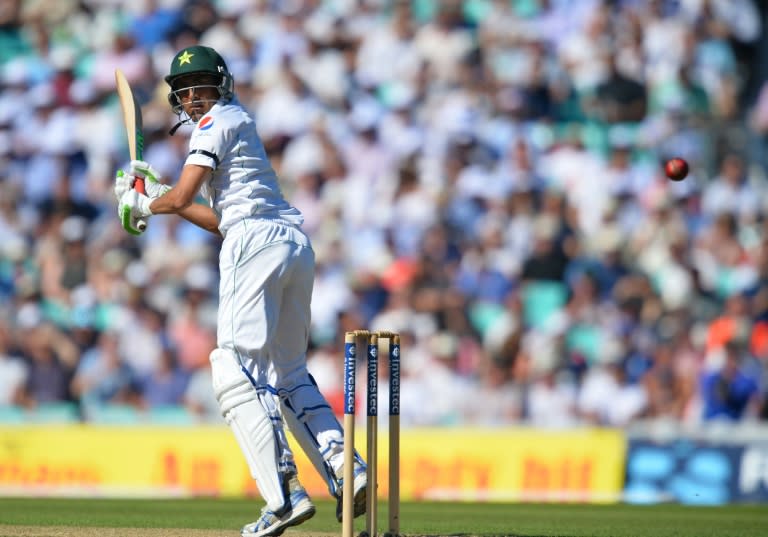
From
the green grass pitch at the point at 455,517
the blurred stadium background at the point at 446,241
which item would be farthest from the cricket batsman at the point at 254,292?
the blurred stadium background at the point at 446,241

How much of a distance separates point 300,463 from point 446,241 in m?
2.90

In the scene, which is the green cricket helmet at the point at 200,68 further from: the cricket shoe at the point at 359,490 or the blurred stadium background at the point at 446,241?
the blurred stadium background at the point at 446,241

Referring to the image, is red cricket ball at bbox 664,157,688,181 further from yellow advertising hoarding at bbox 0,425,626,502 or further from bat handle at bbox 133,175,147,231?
bat handle at bbox 133,175,147,231

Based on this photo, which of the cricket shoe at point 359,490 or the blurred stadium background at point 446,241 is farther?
the blurred stadium background at point 446,241

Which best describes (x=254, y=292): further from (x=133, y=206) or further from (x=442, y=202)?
(x=442, y=202)

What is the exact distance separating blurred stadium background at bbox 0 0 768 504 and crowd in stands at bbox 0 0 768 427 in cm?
3

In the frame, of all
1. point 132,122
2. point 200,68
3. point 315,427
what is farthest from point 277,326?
point 132,122

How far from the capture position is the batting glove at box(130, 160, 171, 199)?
6.25 meters

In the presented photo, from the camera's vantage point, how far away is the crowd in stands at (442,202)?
11688 millimetres

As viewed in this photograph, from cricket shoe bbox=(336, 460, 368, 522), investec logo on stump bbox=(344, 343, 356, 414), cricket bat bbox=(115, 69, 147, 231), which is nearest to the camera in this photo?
investec logo on stump bbox=(344, 343, 356, 414)

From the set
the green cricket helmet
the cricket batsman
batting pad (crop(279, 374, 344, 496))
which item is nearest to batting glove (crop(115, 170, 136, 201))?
the cricket batsman

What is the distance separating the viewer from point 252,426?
5762 mm

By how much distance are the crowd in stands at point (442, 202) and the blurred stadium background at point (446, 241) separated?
26mm

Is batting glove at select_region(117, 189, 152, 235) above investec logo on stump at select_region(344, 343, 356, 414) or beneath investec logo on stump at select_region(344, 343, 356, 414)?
above
